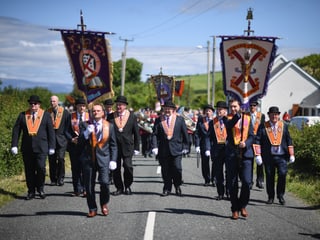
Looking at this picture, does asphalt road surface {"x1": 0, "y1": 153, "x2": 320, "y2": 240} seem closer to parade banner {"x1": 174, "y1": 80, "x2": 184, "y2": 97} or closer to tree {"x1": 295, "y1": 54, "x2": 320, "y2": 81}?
parade banner {"x1": 174, "y1": 80, "x2": 184, "y2": 97}

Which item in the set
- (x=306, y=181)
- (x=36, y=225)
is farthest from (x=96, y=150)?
(x=306, y=181)

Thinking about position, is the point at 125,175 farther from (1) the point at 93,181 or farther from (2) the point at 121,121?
(1) the point at 93,181

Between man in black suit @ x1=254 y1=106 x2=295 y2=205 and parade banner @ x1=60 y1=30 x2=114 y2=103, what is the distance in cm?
339

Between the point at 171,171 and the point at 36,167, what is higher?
the point at 36,167

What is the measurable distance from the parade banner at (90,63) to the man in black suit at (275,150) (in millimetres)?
3392

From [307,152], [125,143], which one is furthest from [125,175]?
[307,152]

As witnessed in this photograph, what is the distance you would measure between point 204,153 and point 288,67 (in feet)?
140

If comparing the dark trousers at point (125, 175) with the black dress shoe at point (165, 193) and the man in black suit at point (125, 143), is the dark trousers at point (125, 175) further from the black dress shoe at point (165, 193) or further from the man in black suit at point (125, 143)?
the black dress shoe at point (165, 193)

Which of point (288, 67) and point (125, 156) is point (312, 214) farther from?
point (288, 67)

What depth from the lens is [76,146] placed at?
1084 centimetres

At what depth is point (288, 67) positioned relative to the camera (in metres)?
52.6

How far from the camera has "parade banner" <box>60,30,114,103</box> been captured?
9.86m

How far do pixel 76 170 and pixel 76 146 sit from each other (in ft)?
1.91

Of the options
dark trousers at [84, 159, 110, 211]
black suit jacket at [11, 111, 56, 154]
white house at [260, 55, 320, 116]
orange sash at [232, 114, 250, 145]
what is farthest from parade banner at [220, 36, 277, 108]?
white house at [260, 55, 320, 116]
